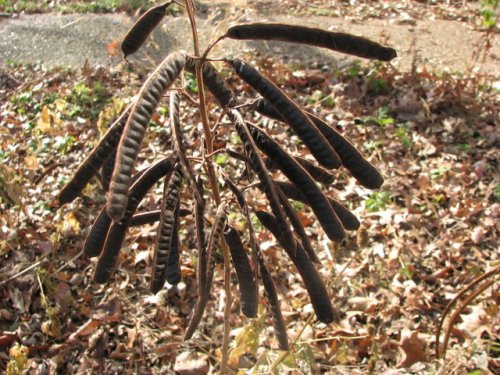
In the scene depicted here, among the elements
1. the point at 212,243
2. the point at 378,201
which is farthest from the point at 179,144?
the point at 378,201

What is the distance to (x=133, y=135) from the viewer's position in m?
1.08

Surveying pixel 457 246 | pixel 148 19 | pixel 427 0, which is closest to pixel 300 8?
pixel 427 0

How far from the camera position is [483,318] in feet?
9.27

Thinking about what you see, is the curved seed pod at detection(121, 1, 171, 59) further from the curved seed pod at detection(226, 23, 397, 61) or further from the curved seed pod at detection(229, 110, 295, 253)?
the curved seed pod at detection(229, 110, 295, 253)

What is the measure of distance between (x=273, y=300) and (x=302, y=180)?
0.50 m

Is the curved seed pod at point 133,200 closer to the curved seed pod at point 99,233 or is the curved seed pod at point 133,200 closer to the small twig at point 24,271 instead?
the curved seed pod at point 99,233

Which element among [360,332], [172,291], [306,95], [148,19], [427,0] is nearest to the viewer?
[148,19]

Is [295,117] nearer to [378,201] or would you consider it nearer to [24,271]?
[378,201]

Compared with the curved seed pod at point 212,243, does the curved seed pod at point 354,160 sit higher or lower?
higher

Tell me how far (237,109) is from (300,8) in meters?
6.42

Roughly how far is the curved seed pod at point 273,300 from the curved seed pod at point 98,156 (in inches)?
23.1

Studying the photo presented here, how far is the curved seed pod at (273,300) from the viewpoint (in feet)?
5.23

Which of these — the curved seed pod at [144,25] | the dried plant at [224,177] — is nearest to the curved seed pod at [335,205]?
the dried plant at [224,177]

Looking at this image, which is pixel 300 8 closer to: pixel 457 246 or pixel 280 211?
pixel 457 246
